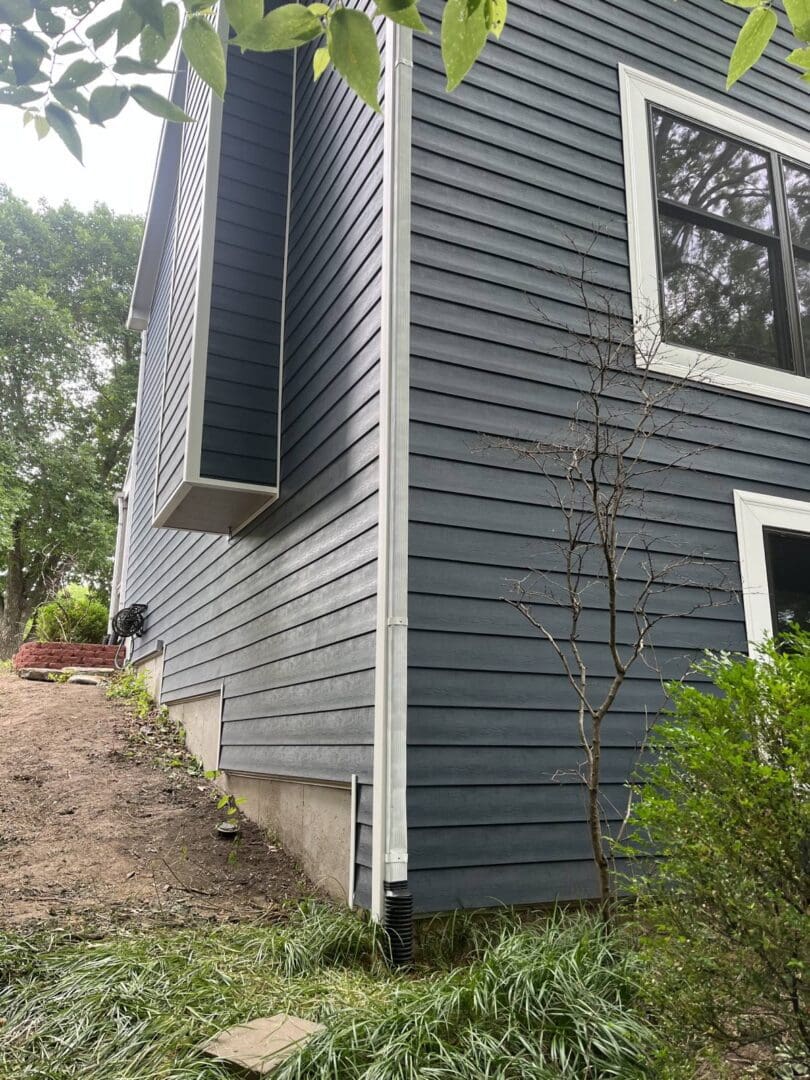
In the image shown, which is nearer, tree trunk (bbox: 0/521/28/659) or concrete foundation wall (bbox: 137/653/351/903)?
concrete foundation wall (bbox: 137/653/351/903)

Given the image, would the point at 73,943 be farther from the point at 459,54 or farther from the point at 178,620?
the point at 178,620

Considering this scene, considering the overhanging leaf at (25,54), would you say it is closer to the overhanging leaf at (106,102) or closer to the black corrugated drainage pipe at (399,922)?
the overhanging leaf at (106,102)

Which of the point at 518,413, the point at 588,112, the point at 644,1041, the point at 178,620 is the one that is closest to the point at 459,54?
the point at 644,1041

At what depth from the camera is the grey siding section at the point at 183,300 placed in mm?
5797

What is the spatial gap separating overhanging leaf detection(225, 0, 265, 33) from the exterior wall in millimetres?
2675

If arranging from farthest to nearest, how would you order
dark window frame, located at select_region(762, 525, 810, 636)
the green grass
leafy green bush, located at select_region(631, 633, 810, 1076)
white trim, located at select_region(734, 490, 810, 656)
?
dark window frame, located at select_region(762, 525, 810, 636), white trim, located at select_region(734, 490, 810, 656), the green grass, leafy green bush, located at select_region(631, 633, 810, 1076)

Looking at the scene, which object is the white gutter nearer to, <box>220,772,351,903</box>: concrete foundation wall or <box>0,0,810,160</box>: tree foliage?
<box>220,772,351,903</box>: concrete foundation wall

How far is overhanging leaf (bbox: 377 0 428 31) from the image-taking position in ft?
4.23

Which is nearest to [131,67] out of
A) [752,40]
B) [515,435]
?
[752,40]

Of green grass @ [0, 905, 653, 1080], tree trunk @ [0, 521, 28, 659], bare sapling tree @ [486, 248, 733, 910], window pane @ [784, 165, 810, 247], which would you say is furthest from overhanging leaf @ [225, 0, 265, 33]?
tree trunk @ [0, 521, 28, 659]

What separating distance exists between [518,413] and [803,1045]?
2949 millimetres

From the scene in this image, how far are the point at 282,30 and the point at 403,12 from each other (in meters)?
0.19

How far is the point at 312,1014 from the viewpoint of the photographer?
2777 millimetres

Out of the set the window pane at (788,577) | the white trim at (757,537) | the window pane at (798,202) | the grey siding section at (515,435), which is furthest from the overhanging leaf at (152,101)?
the window pane at (798,202)
